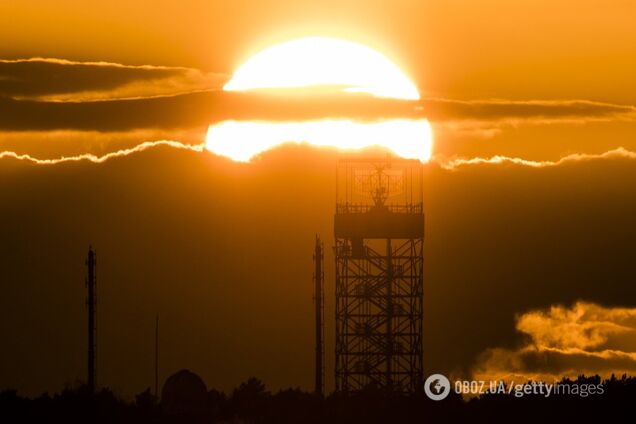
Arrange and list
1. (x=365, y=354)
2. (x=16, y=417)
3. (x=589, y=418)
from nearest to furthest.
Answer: (x=589, y=418), (x=16, y=417), (x=365, y=354)

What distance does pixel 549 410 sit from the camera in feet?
295

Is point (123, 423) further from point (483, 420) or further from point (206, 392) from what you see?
point (483, 420)

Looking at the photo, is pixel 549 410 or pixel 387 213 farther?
pixel 387 213

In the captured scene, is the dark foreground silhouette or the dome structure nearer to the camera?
the dark foreground silhouette

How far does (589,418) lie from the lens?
87375 millimetres

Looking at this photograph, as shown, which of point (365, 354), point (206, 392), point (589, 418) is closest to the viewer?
point (589, 418)

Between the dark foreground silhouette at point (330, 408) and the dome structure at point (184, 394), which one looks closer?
the dark foreground silhouette at point (330, 408)

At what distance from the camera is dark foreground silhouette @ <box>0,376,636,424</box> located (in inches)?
3536

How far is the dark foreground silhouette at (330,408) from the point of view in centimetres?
8981

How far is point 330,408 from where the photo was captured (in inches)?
3826

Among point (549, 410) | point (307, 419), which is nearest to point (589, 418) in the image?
point (549, 410)

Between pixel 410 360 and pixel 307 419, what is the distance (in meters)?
22.2

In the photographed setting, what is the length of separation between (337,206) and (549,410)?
28.9 meters

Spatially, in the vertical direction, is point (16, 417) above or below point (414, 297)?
below
